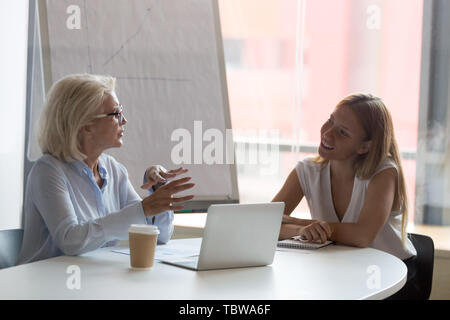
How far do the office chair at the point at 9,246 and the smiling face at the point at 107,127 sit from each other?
1.32ft

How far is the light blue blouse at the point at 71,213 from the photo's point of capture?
1.67 m

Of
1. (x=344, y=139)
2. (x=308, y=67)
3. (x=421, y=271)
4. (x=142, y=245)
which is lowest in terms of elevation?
(x=421, y=271)

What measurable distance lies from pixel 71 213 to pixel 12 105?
70.2 inches

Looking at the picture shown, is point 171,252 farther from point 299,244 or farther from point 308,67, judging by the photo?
point 308,67

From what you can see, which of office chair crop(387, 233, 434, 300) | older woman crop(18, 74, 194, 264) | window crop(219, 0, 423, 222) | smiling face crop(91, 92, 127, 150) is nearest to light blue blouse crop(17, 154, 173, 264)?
older woman crop(18, 74, 194, 264)

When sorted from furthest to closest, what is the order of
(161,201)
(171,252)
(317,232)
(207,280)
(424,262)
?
(424,262)
(317,232)
(171,252)
(161,201)
(207,280)

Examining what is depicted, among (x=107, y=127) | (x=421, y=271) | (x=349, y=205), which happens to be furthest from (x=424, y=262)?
(x=107, y=127)

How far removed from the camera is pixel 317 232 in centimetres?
202

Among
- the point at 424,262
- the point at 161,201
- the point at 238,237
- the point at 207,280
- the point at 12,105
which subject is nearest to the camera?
the point at 207,280

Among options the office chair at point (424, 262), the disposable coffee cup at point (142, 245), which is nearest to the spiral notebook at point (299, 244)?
the office chair at point (424, 262)

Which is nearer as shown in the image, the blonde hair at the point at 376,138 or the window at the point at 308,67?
the blonde hair at the point at 376,138

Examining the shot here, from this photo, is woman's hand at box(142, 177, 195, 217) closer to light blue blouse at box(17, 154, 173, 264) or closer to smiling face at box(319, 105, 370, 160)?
light blue blouse at box(17, 154, 173, 264)

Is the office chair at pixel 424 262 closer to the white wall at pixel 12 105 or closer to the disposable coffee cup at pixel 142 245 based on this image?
the disposable coffee cup at pixel 142 245
